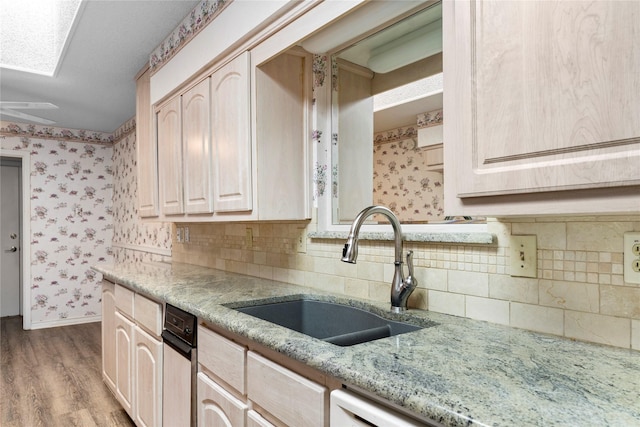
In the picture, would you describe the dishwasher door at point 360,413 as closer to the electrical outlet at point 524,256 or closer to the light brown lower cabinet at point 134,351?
the electrical outlet at point 524,256

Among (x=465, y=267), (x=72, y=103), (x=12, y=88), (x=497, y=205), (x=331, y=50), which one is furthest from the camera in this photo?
(x=72, y=103)

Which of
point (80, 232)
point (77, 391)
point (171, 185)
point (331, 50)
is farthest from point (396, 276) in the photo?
point (80, 232)

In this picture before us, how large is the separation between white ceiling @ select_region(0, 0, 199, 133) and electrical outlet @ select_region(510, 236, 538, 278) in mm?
2082

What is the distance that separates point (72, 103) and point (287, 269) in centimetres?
318

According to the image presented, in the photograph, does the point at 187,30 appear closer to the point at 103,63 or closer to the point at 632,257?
the point at 103,63

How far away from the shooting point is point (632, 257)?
931 millimetres

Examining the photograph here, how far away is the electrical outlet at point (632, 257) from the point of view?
921 mm

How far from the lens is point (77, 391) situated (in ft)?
9.74

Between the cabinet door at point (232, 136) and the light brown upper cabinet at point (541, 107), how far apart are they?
1083 mm

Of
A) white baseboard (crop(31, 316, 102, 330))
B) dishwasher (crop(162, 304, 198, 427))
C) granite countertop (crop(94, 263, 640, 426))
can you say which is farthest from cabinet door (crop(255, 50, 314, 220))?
white baseboard (crop(31, 316, 102, 330))

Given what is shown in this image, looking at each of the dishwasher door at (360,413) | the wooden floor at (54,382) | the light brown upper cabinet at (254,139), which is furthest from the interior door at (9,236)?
the dishwasher door at (360,413)

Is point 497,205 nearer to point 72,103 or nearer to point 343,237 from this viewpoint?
point 343,237

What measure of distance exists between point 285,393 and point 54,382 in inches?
116

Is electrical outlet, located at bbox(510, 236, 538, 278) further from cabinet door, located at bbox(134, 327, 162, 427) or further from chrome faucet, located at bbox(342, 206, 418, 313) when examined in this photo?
cabinet door, located at bbox(134, 327, 162, 427)
